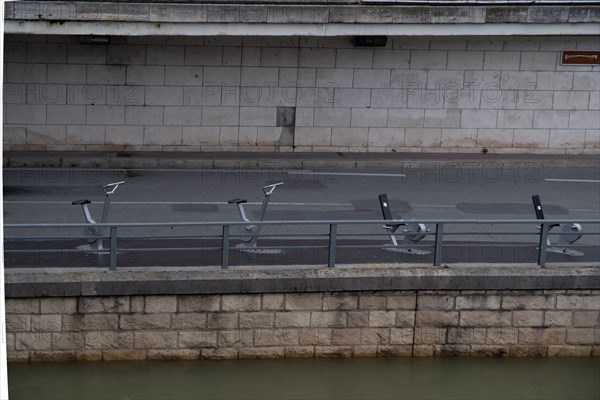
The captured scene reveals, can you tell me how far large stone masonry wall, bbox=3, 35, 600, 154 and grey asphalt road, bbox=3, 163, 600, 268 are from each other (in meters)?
1.19

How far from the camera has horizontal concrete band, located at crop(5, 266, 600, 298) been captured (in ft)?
37.0

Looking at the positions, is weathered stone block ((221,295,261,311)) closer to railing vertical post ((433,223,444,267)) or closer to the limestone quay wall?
the limestone quay wall

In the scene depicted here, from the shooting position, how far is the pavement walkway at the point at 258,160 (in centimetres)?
1914

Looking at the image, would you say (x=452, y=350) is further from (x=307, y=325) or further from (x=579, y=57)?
(x=579, y=57)

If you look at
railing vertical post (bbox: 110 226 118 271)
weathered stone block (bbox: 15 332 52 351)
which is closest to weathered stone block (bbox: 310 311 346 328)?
railing vertical post (bbox: 110 226 118 271)

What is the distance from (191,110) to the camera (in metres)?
20.1

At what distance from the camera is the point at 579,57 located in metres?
20.5

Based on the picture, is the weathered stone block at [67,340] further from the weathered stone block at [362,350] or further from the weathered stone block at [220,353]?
the weathered stone block at [362,350]

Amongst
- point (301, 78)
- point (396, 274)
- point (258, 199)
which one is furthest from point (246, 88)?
point (396, 274)

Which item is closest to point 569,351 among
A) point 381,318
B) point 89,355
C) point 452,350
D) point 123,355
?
point 452,350

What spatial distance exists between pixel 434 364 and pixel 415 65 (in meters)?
9.29

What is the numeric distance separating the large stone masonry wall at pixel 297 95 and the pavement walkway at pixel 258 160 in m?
0.34

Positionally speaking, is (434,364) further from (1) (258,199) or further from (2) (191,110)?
(2) (191,110)

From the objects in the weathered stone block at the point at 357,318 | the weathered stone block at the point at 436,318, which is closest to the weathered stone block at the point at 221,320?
the weathered stone block at the point at 357,318
